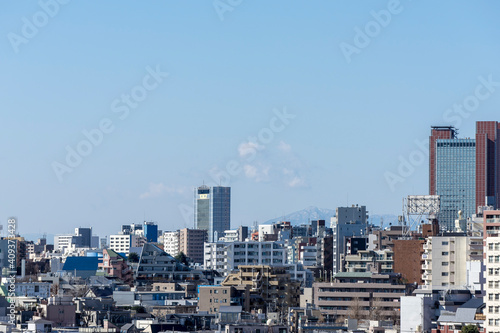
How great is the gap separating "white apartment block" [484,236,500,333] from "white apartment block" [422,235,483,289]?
16029 mm

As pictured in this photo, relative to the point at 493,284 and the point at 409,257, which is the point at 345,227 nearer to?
the point at 409,257

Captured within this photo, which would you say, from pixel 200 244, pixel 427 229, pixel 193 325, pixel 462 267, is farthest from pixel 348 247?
pixel 200 244

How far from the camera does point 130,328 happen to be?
169 feet

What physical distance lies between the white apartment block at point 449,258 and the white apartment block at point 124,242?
12261cm

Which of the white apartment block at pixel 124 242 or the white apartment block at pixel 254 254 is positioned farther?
the white apartment block at pixel 124 242

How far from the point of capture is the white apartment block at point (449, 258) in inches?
2744

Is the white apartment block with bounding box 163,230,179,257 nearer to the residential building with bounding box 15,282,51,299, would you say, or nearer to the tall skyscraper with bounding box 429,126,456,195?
the tall skyscraper with bounding box 429,126,456,195

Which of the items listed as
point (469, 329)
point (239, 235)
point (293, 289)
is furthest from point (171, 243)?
point (469, 329)

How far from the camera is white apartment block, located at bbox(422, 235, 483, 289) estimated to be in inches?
2744

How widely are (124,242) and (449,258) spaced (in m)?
127

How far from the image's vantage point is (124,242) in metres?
194

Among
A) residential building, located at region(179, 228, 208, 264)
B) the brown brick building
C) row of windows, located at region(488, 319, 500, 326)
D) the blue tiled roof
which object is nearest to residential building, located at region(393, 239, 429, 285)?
the brown brick building

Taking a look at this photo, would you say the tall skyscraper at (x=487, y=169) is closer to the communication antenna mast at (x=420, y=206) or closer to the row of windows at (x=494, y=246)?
the communication antenna mast at (x=420, y=206)

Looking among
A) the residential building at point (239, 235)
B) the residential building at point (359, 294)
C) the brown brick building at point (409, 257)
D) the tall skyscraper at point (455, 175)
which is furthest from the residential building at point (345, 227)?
the residential building at point (239, 235)
